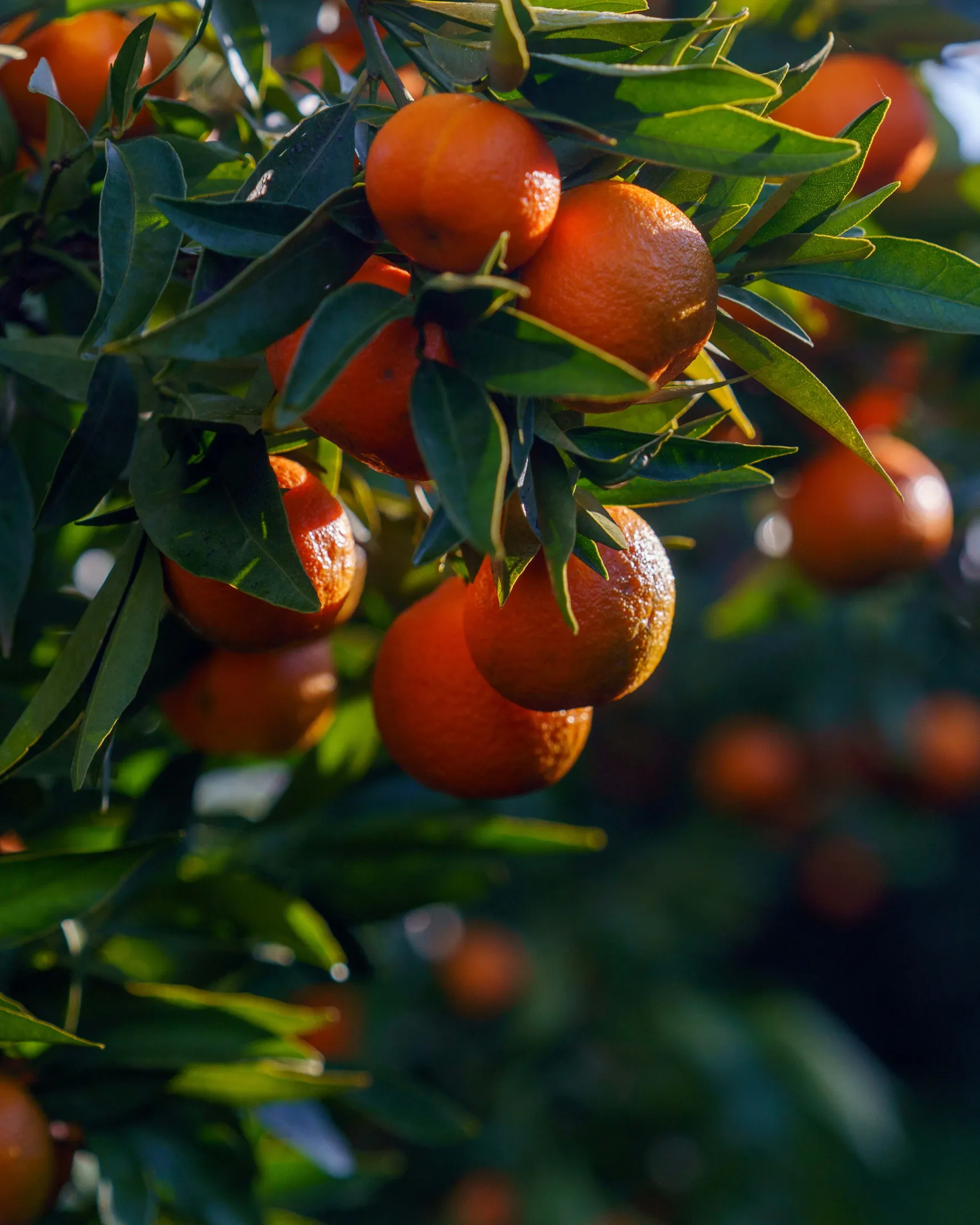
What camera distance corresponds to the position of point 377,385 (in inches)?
19.4

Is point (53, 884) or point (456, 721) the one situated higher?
point (456, 721)

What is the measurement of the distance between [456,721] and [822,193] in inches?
14.1

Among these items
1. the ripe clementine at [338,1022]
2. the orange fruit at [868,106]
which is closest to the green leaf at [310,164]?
the orange fruit at [868,106]

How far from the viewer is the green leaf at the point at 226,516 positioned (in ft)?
1.74

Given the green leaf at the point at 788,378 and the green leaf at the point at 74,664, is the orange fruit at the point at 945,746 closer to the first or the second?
the green leaf at the point at 788,378

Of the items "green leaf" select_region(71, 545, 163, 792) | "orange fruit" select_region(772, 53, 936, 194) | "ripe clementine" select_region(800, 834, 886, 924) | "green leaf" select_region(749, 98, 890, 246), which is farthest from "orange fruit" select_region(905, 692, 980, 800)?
"green leaf" select_region(71, 545, 163, 792)

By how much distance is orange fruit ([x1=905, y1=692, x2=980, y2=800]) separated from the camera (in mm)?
2189

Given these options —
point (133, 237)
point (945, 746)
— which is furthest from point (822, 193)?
point (945, 746)

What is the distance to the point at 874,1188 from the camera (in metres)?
4.38

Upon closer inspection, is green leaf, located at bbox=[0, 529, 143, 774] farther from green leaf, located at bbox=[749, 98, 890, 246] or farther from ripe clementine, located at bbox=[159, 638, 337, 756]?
green leaf, located at bbox=[749, 98, 890, 246]

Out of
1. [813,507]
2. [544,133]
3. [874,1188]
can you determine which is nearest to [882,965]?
[874,1188]

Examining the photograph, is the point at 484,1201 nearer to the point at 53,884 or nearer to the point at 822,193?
the point at 53,884

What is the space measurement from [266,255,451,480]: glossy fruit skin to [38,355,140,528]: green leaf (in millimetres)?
153

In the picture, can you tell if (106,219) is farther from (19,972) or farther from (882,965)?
(882,965)
